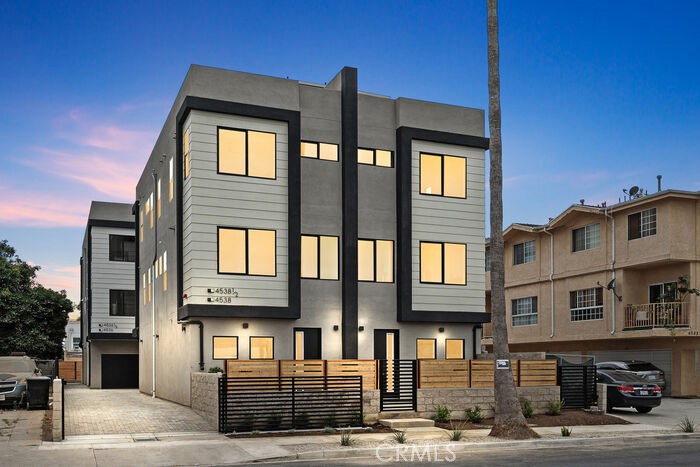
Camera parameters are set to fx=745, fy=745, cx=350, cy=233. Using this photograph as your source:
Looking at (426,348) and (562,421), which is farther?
(426,348)

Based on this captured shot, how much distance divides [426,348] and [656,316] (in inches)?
536

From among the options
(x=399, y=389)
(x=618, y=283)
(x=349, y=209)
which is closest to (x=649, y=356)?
(x=618, y=283)

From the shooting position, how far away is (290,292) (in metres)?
24.8

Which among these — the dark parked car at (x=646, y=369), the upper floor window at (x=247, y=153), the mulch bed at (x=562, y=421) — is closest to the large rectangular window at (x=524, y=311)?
the dark parked car at (x=646, y=369)

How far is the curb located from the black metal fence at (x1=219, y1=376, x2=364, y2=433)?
9.89ft

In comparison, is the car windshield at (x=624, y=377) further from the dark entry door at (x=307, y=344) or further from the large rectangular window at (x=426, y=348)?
the dark entry door at (x=307, y=344)

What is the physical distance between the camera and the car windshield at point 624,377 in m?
25.4

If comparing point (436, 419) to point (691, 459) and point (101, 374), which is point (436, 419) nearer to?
point (691, 459)

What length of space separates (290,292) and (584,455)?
452 inches

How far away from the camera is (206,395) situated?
2064 cm

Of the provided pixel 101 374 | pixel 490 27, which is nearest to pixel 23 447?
pixel 490 27

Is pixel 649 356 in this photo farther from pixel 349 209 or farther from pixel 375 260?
pixel 349 209

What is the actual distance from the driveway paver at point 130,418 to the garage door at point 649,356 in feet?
75.0

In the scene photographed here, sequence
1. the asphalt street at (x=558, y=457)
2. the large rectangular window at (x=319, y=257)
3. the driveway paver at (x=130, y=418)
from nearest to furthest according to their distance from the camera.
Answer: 1. the asphalt street at (x=558, y=457)
2. the driveway paver at (x=130, y=418)
3. the large rectangular window at (x=319, y=257)
